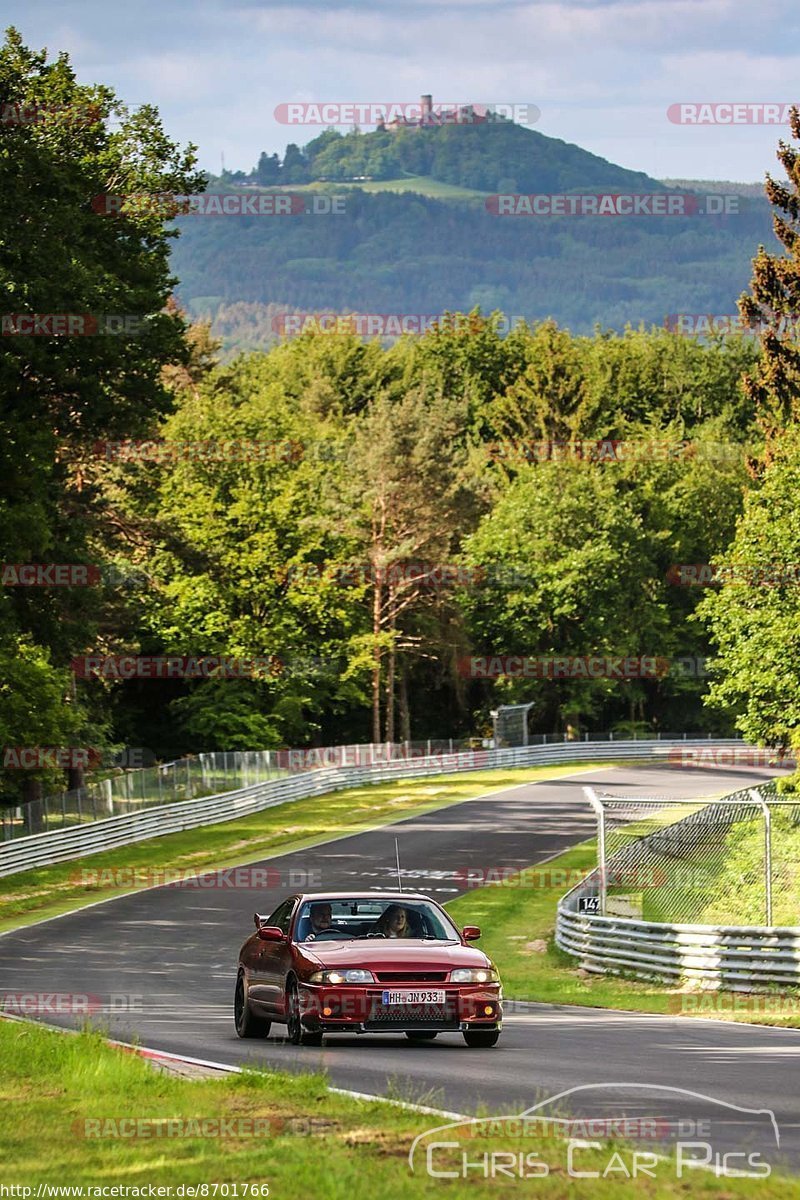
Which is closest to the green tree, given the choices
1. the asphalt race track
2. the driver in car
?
the asphalt race track

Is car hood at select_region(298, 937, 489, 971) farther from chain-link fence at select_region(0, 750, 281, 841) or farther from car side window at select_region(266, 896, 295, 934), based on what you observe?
chain-link fence at select_region(0, 750, 281, 841)

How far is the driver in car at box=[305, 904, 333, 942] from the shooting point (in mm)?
15852

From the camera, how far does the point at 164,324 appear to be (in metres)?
42.0

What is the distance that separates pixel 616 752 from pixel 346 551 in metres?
18.5

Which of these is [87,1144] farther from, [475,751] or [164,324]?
[475,751]

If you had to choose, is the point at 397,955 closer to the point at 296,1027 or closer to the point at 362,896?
the point at 296,1027

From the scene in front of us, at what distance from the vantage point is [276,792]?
58719mm

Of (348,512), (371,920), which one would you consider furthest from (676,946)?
(348,512)

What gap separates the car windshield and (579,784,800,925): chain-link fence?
21.1ft

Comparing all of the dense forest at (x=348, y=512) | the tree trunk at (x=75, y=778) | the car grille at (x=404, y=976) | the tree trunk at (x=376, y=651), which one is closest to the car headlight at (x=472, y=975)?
the car grille at (x=404, y=976)

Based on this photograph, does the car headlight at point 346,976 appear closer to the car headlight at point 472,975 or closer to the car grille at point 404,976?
the car grille at point 404,976

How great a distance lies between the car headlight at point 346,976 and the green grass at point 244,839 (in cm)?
1933

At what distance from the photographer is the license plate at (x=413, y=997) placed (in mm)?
14633

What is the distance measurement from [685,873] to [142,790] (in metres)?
24.9
